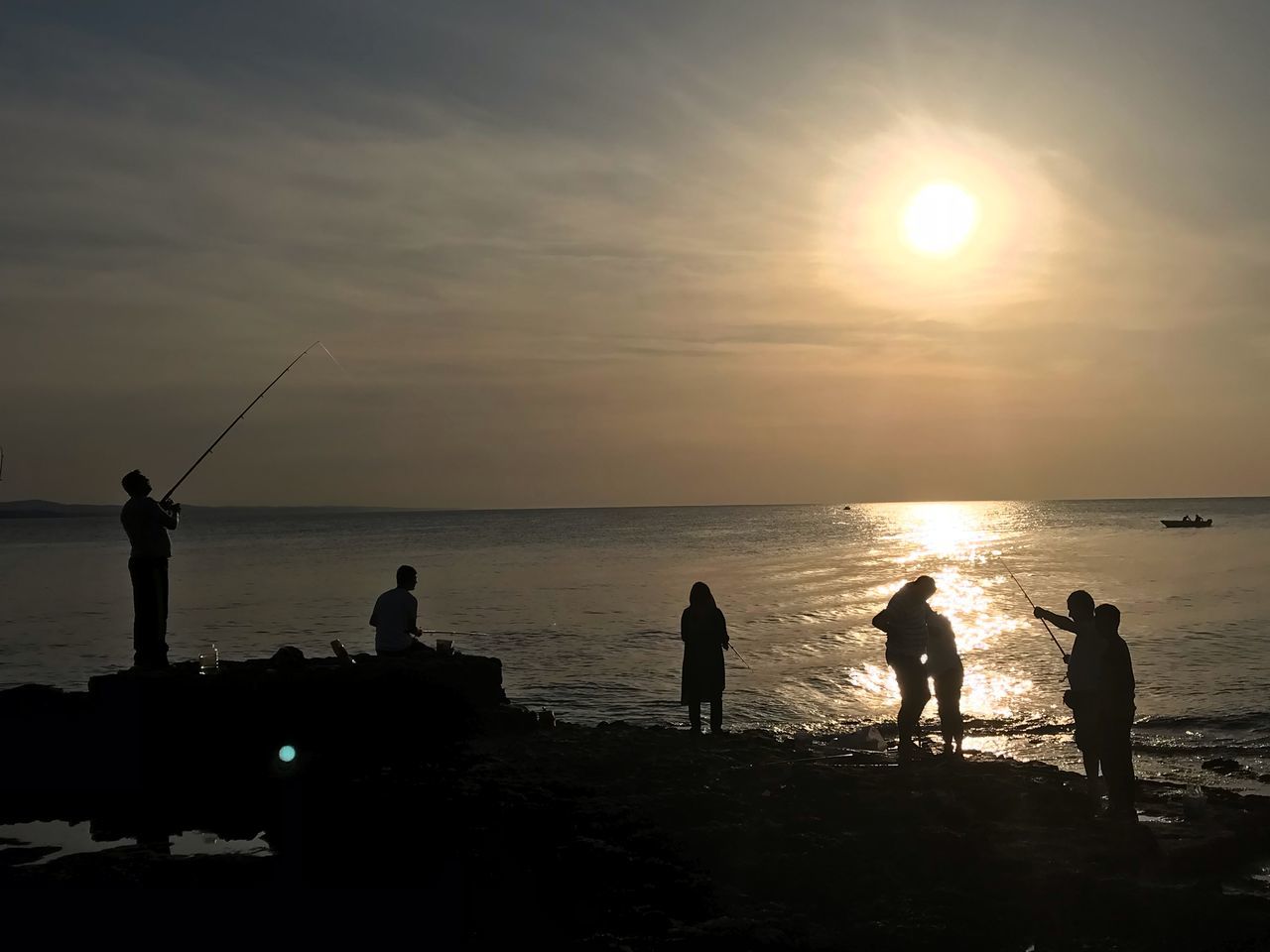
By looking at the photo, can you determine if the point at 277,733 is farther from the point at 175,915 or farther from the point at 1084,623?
the point at 1084,623

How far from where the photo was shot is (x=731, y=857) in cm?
787

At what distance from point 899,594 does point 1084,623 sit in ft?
7.98

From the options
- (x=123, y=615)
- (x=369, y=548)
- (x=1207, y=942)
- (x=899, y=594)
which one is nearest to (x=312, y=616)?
(x=123, y=615)

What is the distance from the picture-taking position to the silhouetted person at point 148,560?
37.7ft

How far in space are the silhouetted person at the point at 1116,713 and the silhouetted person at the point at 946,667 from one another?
2727 millimetres

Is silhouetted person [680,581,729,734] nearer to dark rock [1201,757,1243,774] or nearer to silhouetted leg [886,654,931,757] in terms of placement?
silhouetted leg [886,654,931,757]

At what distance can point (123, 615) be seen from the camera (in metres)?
32.7

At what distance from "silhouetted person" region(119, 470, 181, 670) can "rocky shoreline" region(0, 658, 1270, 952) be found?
5.46 ft

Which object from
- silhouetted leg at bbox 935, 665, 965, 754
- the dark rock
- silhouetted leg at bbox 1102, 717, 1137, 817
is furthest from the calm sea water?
silhouetted leg at bbox 1102, 717, 1137, 817

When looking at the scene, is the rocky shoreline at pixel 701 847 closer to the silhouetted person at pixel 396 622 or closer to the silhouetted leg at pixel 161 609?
the silhouetted person at pixel 396 622

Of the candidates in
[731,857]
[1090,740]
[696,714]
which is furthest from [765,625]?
[731,857]

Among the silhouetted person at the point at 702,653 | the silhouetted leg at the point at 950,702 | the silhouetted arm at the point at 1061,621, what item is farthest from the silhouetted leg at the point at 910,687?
the silhouetted person at the point at 702,653

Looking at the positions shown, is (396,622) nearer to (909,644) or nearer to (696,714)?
(696,714)

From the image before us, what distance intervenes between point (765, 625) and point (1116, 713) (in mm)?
21354
